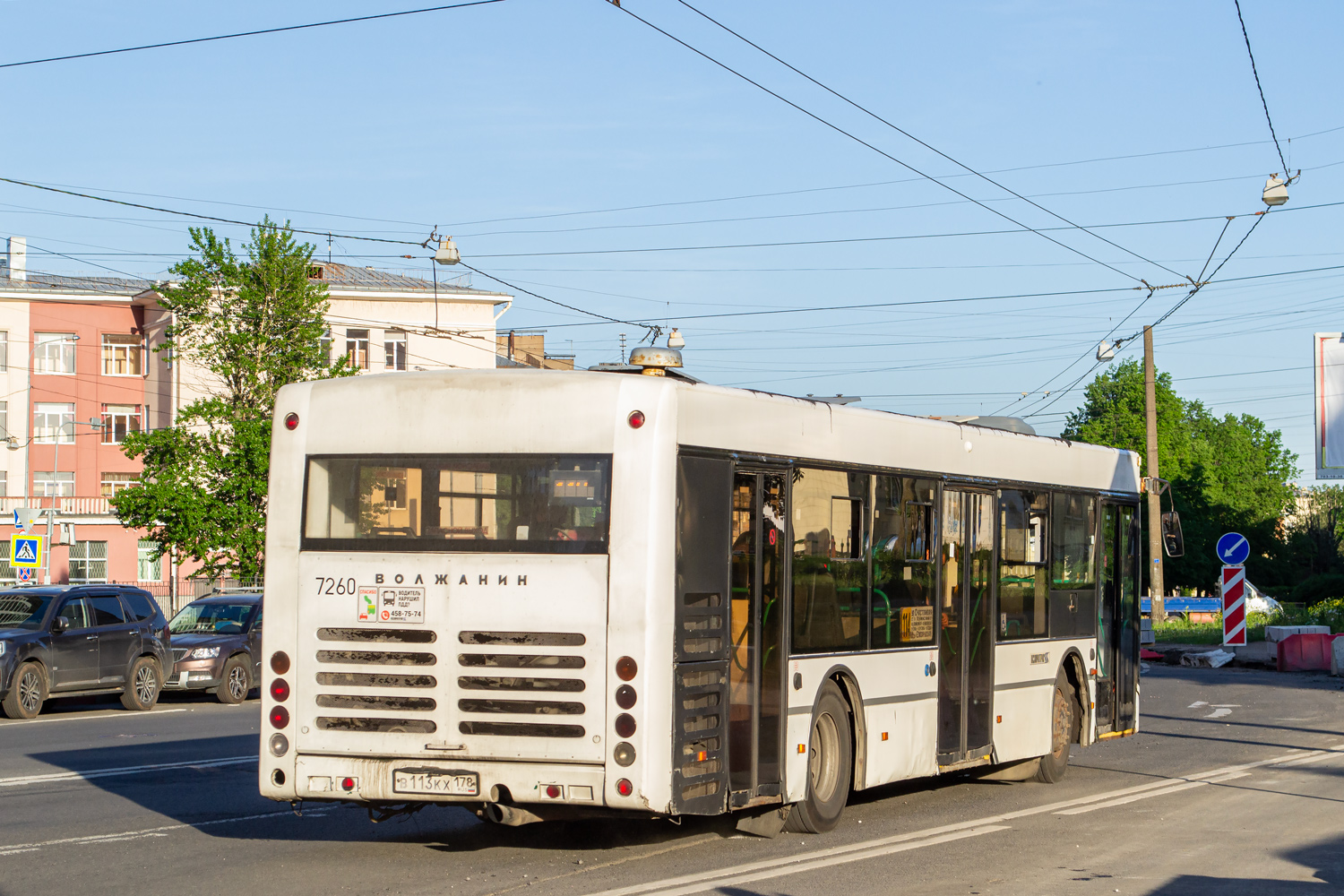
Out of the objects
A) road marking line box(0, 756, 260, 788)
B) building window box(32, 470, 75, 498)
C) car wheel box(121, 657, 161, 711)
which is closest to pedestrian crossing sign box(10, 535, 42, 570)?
car wheel box(121, 657, 161, 711)

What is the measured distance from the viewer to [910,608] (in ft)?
38.3

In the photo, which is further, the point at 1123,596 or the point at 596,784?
the point at 1123,596

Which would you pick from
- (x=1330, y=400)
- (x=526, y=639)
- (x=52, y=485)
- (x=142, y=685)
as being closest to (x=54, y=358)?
(x=52, y=485)

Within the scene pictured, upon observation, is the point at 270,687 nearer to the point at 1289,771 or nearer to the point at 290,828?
the point at 290,828

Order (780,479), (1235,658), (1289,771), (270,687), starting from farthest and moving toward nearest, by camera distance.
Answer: (1235,658) < (1289,771) < (780,479) < (270,687)

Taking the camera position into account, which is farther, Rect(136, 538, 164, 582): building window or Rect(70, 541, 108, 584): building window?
Rect(136, 538, 164, 582): building window

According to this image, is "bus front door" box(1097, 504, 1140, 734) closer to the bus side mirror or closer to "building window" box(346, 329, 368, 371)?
the bus side mirror

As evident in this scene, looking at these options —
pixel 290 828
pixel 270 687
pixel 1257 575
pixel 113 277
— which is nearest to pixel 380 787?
pixel 270 687

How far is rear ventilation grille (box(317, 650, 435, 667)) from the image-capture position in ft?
28.9

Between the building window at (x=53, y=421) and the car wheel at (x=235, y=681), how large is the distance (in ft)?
146

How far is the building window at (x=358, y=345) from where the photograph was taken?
213 ft

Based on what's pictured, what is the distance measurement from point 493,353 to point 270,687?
57016 millimetres

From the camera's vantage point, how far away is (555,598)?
8633 mm

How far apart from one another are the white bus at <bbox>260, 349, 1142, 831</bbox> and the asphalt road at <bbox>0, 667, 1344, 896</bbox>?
450 mm
